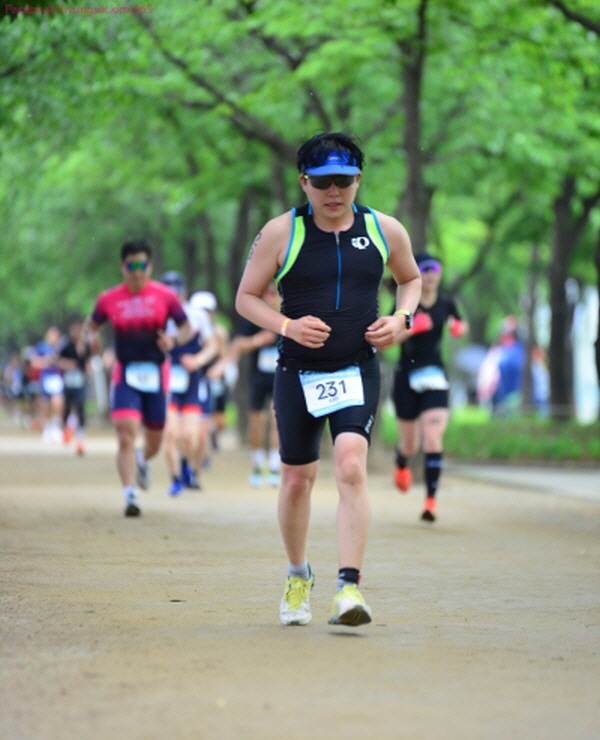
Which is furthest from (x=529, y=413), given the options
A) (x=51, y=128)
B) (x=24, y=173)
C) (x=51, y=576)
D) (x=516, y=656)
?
(x=516, y=656)

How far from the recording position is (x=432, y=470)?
1323cm

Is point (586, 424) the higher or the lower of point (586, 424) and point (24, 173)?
the lower

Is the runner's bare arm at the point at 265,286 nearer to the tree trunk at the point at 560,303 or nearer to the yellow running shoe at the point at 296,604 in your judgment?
the yellow running shoe at the point at 296,604

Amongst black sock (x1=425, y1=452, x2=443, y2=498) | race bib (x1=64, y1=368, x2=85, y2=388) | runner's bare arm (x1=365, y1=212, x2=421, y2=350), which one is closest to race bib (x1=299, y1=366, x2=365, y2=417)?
runner's bare arm (x1=365, y1=212, x2=421, y2=350)

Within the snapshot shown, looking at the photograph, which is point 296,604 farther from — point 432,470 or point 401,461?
point 401,461

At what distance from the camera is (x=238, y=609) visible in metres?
7.63

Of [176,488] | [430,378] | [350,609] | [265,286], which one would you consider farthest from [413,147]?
[350,609]

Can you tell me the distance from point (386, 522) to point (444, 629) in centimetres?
624

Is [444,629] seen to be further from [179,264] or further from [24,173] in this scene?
[179,264]

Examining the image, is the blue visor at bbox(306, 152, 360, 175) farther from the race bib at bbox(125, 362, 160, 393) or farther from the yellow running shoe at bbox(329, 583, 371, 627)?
the race bib at bbox(125, 362, 160, 393)

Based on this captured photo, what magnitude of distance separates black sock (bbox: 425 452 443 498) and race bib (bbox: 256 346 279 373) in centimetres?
514

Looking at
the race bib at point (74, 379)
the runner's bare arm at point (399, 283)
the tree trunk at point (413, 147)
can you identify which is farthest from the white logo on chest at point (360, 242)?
the race bib at point (74, 379)

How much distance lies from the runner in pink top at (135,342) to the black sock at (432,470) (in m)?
2.21

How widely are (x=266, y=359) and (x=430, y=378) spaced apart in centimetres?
526
